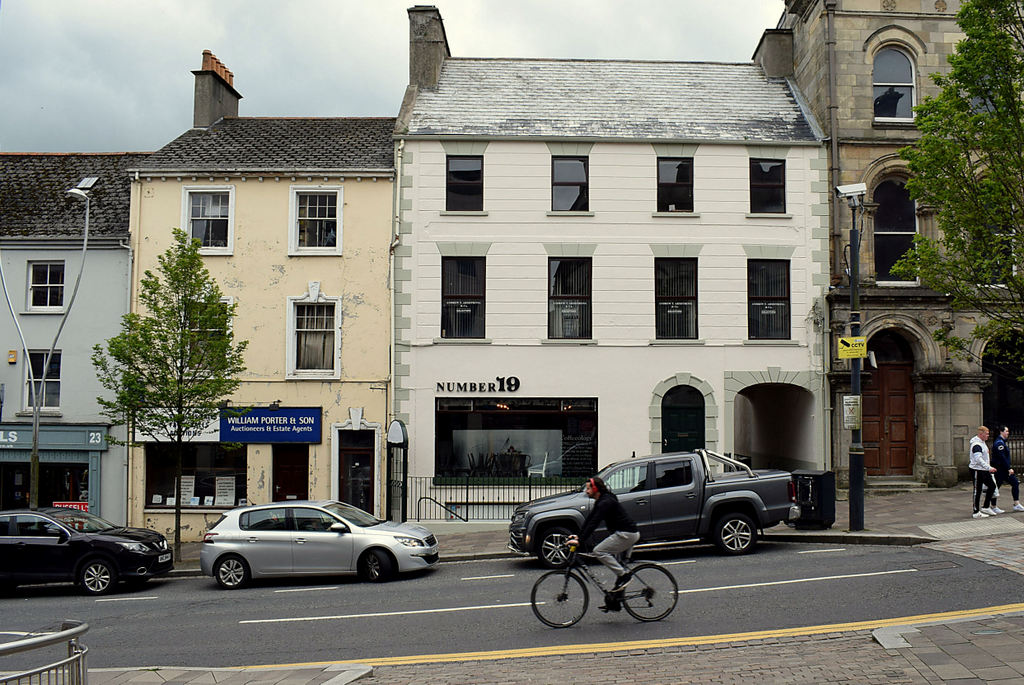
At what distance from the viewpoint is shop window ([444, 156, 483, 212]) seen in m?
22.3

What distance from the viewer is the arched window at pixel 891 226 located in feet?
72.7

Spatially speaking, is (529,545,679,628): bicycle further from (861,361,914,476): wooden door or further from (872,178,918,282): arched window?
(872,178,918,282): arched window

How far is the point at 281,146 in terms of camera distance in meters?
23.7

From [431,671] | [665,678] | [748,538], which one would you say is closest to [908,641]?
[665,678]

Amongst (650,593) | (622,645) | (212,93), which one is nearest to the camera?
(622,645)

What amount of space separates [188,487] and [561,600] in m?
15.1

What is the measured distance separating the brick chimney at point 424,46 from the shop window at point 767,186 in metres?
9.33

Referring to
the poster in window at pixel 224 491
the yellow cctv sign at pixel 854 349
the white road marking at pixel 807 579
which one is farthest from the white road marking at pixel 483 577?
the poster in window at pixel 224 491

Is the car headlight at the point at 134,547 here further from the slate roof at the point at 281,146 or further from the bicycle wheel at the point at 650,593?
the slate roof at the point at 281,146

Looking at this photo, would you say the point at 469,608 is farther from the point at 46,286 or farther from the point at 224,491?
Result: the point at 46,286

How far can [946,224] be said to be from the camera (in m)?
15.8

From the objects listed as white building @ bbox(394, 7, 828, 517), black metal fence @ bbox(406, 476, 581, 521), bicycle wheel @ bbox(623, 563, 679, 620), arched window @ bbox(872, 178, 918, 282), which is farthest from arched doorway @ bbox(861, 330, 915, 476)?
bicycle wheel @ bbox(623, 563, 679, 620)

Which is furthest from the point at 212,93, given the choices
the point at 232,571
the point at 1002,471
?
the point at 1002,471

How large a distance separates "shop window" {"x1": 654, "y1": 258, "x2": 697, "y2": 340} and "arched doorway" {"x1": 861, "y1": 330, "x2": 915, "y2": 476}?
15.4 ft
